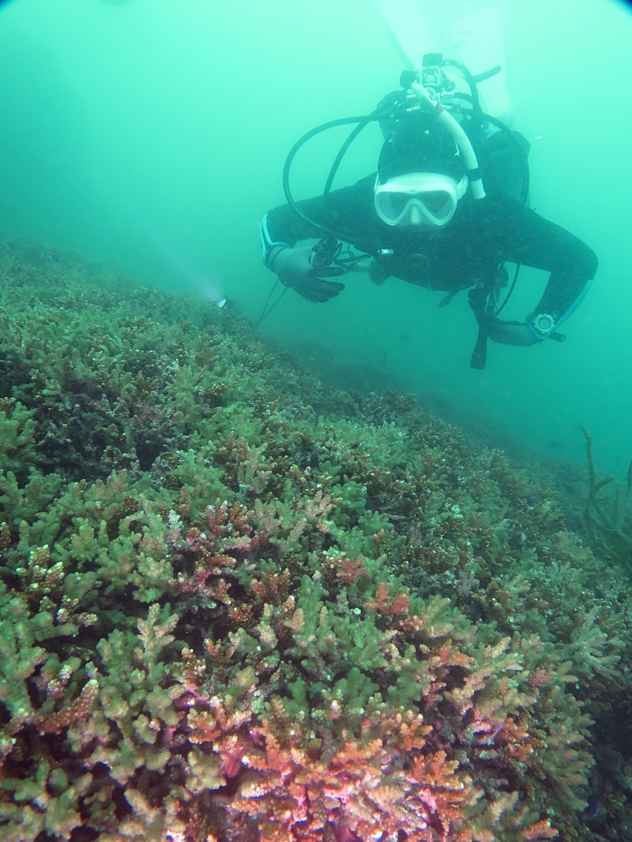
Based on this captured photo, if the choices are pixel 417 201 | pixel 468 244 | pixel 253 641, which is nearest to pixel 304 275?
pixel 417 201

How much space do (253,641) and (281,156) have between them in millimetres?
99292

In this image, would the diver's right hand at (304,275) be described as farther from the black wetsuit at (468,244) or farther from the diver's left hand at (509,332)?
the diver's left hand at (509,332)

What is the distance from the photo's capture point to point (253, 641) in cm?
194

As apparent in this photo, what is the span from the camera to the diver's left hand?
638cm

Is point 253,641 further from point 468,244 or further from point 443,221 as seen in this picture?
point 468,244

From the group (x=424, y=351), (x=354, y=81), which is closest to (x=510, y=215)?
(x=424, y=351)

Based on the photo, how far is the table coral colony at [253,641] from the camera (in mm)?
1565

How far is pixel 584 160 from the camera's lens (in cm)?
5462

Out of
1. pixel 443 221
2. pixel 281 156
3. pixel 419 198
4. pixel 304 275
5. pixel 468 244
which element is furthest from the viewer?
pixel 281 156

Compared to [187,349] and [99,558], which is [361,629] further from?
[187,349]

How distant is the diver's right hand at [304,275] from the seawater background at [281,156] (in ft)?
18.4

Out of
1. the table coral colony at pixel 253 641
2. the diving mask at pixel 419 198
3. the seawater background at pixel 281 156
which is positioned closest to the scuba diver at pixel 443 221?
the diving mask at pixel 419 198

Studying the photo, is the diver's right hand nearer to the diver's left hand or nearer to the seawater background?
the diver's left hand

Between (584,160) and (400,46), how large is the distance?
61.8 m
